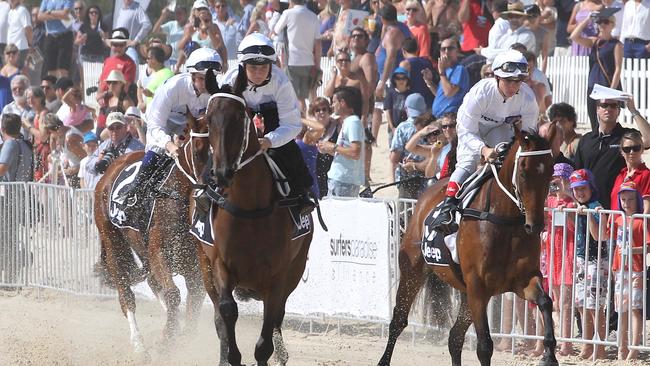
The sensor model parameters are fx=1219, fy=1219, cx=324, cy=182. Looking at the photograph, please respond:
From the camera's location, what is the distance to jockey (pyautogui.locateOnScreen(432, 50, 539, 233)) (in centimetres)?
962

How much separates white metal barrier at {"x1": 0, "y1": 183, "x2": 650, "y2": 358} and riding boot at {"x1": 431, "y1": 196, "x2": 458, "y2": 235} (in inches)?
60.0

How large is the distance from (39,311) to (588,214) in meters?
7.00

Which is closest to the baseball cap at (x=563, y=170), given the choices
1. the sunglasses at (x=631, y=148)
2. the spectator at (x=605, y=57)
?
the sunglasses at (x=631, y=148)

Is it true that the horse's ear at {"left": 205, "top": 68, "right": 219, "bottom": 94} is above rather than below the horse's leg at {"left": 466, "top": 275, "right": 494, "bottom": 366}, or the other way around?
above

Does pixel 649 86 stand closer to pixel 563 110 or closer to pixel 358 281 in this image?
pixel 563 110

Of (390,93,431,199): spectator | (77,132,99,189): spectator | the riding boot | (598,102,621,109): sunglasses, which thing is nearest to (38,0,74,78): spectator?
(77,132,99,189): spectator

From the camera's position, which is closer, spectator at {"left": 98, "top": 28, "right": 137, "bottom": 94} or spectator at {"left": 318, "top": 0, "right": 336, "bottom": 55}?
spectator at {"left": 98, "top": 28, "right": 137, "bottom": 94}

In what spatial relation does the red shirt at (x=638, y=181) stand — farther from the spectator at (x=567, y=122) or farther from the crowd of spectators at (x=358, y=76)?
the spectator at (x=567, y=122)

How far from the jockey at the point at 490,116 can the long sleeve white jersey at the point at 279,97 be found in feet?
4.43

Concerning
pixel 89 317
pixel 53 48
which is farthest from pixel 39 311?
pixel 53 48

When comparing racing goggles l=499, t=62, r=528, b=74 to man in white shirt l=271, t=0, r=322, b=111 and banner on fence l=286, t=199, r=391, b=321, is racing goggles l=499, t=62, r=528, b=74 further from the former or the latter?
man in white shirt l=271, t=0, r=322, b=111

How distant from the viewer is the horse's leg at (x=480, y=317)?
356 inches

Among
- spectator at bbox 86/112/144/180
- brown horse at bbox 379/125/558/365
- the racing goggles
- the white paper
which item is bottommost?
brown horse at bbox 379/125/558/365

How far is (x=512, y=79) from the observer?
9.63 metres
